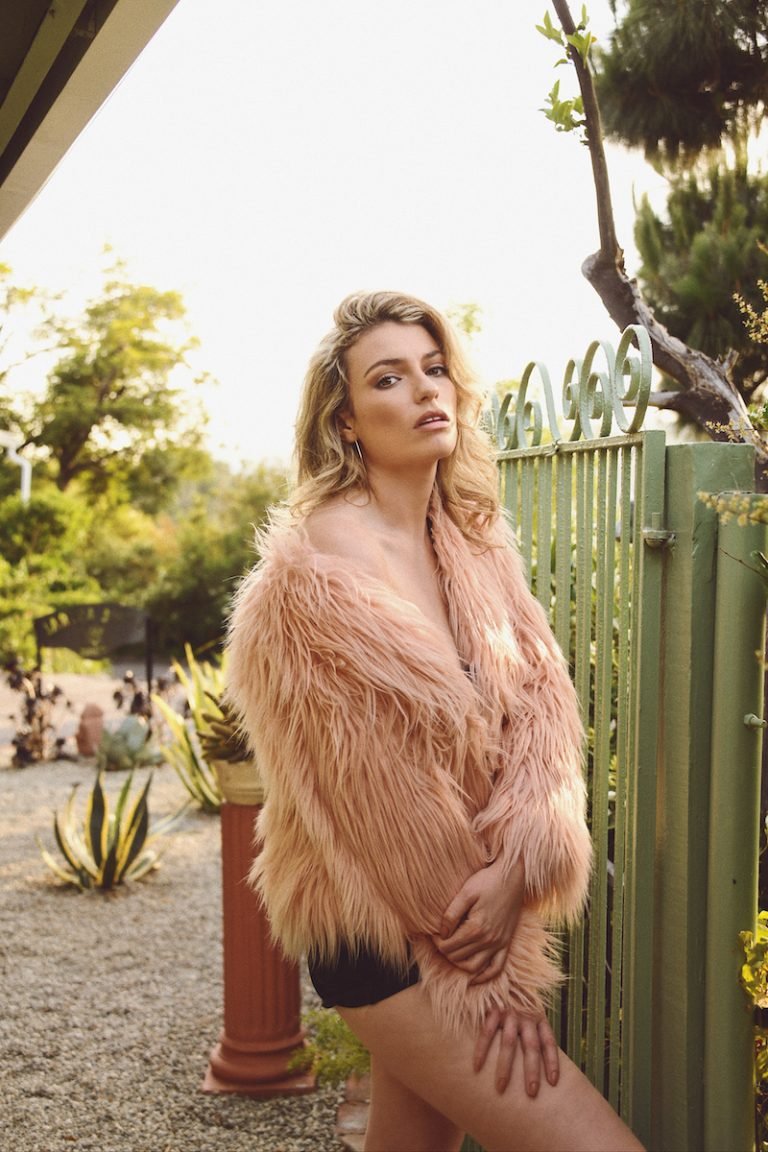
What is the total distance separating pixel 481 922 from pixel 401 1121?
1.58 feet

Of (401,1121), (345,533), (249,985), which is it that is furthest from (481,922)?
(249,985)

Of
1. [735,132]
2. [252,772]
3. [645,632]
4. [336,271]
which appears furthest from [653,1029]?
[336,271]

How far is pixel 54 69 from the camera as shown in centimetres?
231

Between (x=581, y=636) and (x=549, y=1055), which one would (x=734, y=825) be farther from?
(x=581, y=636)

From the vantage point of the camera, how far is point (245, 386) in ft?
76.5

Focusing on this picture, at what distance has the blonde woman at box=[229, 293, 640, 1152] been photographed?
1.57 metres

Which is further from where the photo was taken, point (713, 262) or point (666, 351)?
point (713, 262)

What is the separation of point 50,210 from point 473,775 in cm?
2074

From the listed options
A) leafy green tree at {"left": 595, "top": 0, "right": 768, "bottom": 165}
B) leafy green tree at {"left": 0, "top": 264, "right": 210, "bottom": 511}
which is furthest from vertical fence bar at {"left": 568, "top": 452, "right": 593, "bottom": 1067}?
leafy green tree at {"left": 0, "top": 264, "right": 210, "bottom": 511}

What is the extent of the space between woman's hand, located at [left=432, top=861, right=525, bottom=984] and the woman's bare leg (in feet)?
1.11

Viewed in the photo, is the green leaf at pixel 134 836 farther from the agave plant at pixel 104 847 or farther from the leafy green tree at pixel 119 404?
the leafy green tree at pixel 119 404

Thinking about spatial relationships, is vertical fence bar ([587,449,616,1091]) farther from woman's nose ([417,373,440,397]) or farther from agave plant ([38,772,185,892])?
agave plant ([38,772,185,892])

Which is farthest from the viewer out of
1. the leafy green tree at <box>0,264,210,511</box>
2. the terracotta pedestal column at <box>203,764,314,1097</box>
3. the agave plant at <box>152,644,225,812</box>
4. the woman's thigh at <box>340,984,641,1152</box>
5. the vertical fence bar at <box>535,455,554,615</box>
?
the leafy green tree at <box>0,264,210,511</box>

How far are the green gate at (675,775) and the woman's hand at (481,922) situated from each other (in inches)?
15.7
